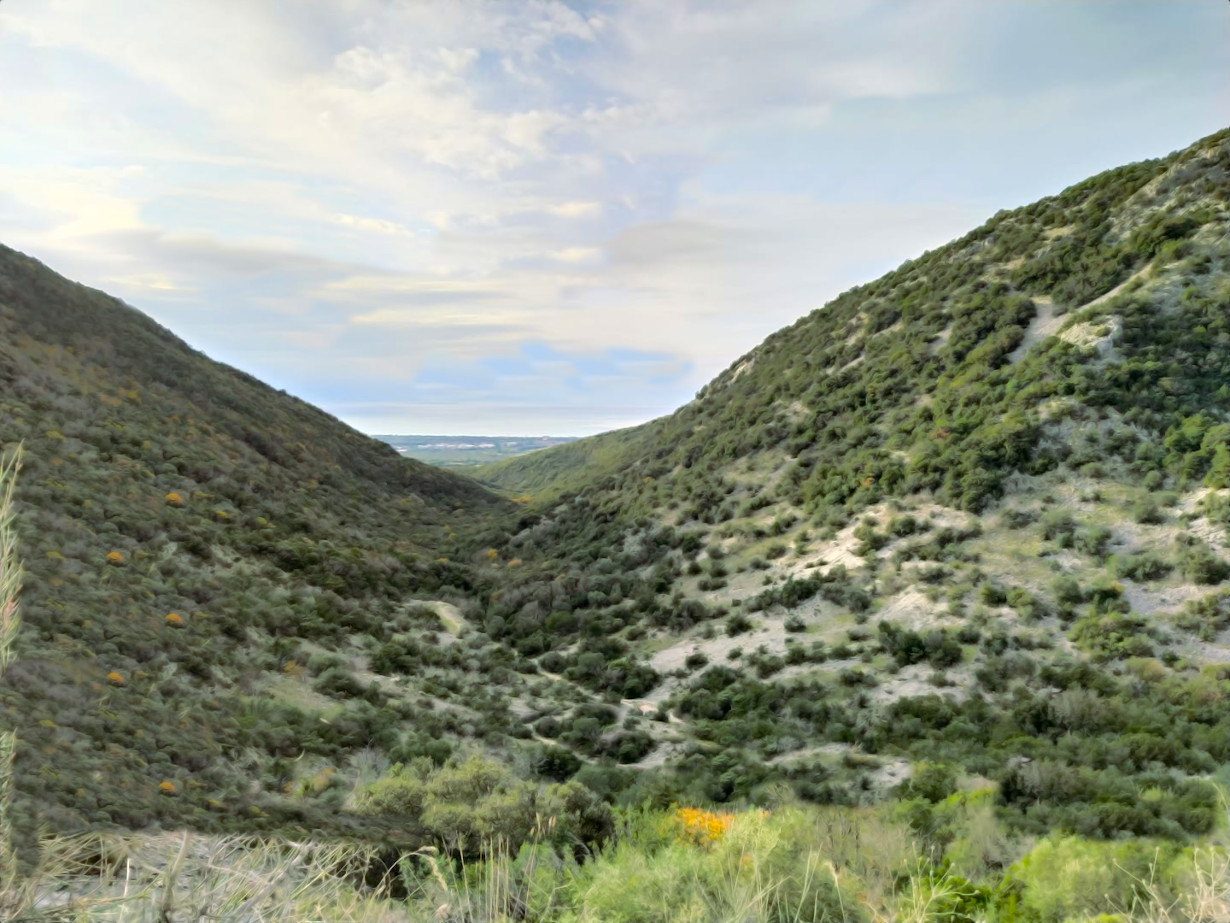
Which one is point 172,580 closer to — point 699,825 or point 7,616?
point 699,825

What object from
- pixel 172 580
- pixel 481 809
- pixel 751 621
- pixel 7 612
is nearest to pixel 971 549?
pixel 751 621

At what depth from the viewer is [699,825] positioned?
29.1ft

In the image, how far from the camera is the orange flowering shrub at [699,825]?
8141mm

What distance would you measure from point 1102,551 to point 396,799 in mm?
18294

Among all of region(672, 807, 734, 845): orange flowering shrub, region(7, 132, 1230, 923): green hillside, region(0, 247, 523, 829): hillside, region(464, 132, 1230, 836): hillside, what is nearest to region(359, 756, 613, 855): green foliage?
region(7, 132, 1230, 923): green hillside

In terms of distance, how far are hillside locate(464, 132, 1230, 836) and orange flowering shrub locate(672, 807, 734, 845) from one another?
7.05 ft

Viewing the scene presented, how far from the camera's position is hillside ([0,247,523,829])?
9.91m

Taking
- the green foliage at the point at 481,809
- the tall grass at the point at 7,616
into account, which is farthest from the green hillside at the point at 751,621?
the tall grass at the point at 7,616

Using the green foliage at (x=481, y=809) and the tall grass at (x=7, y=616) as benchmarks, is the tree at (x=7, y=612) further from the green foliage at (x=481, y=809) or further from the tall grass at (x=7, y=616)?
the green foliage at (x=481, y=809)

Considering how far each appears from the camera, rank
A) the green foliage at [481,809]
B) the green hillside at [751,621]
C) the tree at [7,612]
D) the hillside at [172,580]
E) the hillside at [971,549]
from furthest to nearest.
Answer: the hillside at [971,549], the hillside at [172,580], the green foliage at [481,809], the green hillside at [751,621], the tree at [7,612]

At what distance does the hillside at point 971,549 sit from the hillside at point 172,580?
226 inches

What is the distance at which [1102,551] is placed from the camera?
18094mm

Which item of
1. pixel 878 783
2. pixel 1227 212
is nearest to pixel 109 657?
pixel 878 783

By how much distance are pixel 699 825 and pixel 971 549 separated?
14657 millimetres
